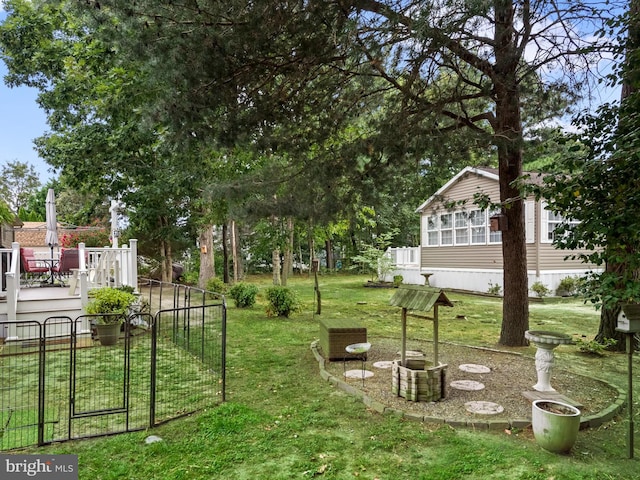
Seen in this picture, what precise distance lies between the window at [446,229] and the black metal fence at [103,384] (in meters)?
12.4

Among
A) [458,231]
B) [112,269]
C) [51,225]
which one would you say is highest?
[458,231]

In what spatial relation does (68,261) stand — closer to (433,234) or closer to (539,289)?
(433,234)

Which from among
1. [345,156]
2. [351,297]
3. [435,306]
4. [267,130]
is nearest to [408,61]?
[345,156]

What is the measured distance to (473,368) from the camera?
559 cm

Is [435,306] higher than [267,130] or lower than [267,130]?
lower

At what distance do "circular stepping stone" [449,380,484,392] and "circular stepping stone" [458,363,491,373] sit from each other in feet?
1.65

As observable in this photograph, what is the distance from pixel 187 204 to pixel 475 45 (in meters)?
12.3

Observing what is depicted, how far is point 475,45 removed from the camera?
5875 mm

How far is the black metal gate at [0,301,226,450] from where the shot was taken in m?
3.63

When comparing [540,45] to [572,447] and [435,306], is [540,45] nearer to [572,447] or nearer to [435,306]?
[435,306]

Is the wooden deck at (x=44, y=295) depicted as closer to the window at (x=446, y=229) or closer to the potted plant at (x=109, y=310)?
the potted plant at (x=109, y=310)

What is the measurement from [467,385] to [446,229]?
13294 mm

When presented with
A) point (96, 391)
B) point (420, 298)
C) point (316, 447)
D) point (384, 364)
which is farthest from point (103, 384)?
point (420, 298)

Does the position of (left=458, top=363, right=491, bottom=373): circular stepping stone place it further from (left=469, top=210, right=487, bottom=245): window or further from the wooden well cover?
(left=469, top=210, right=487, bottom=245): window
